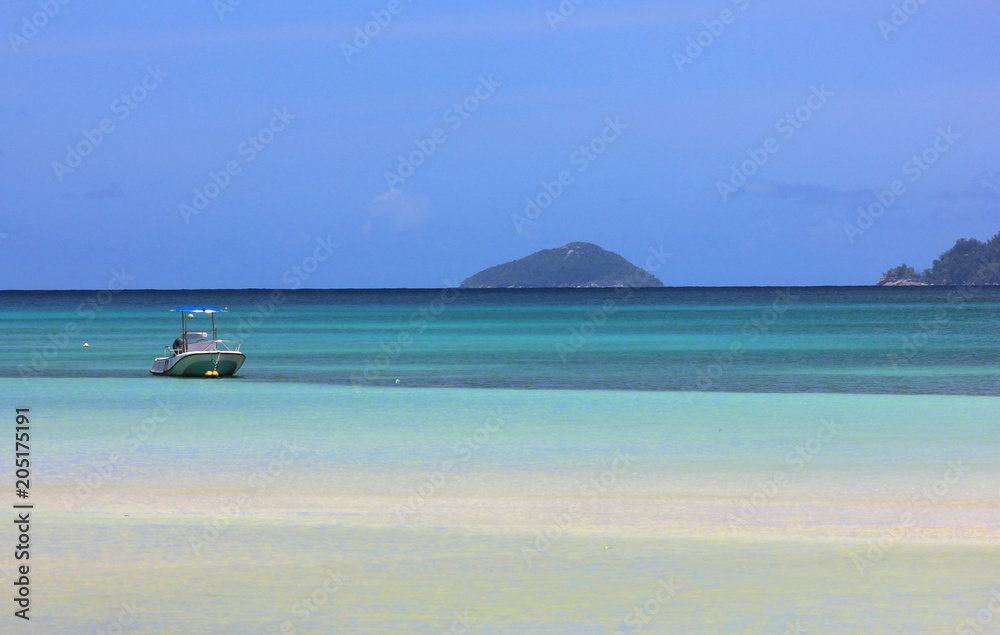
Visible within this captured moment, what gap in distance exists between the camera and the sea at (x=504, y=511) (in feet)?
23.9

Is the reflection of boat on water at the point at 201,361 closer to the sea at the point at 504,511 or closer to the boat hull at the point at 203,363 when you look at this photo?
the boat hull at the point at 203,363

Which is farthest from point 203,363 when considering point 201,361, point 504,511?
point 504,511

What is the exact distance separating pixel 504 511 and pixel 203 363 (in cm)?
2425

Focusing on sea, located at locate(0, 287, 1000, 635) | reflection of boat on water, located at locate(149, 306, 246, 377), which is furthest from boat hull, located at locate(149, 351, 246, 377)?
sea, located at locate(0, 287, 1000, 635)

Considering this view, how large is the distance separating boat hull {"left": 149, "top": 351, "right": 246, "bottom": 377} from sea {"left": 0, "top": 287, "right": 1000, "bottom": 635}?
14.9ft

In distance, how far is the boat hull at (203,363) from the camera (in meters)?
33.3

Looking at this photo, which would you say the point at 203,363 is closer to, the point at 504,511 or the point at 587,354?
the point at 587,354

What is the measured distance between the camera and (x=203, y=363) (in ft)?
110

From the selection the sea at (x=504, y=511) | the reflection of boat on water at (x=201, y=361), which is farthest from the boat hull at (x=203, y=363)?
the sea at (x=504, y=511)

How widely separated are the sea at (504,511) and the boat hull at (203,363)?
4530 mm

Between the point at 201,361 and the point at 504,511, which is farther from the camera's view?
the point at 201,361

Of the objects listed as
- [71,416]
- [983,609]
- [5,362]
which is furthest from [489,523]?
[5,362]

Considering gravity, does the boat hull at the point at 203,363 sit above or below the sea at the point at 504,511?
above

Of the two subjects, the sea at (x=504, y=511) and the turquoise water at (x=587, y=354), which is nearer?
the sea at (x=504, y=511)
